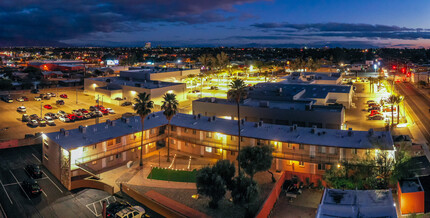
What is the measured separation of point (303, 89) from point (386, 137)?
28985 millimetres

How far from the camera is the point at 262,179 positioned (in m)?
28.6

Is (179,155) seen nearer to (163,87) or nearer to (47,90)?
(163,87)

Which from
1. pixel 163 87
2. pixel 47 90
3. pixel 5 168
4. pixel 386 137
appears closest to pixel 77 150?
pixel 5 168

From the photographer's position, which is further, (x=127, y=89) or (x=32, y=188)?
(x=127, y=89)

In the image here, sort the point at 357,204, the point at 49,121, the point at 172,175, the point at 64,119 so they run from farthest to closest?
the point at 64,119
the point at 49,121
the point at 172,175
the point at 357,204

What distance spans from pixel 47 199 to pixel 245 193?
1620cm

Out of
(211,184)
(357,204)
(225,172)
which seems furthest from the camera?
(225,172)

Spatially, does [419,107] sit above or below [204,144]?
above

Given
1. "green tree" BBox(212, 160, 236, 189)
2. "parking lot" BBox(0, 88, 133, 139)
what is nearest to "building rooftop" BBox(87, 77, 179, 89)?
"parking lot" BBox(0, 88, 133, 139)

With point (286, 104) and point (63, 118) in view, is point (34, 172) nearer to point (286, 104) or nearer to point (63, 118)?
point (63, 118)

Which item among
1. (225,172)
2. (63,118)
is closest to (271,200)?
(225,172)

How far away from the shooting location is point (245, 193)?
73.2 ft

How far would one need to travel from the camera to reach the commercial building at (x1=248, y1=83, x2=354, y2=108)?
5341cm

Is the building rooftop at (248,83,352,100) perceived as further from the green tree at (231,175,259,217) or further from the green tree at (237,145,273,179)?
the green tree at (231,175,259,217)
